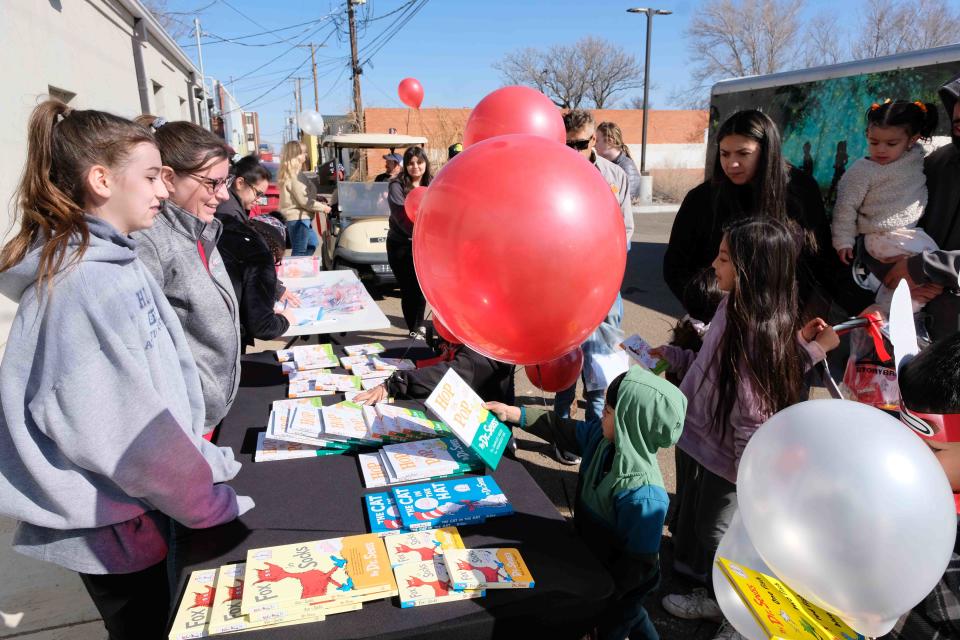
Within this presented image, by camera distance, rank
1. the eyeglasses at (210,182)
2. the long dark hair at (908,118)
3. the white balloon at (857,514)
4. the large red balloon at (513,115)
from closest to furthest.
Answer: the white balloon at (857,514)
the eyeglasses at (210,182)
the large red balloon at (513,115)
the long dark hair at (908,118)

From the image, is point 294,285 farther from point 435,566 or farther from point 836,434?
point 836,434

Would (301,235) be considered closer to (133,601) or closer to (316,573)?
(133,601)

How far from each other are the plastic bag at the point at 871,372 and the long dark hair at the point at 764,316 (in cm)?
34

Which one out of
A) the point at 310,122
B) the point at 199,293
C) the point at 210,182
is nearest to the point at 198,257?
the point at 199,293

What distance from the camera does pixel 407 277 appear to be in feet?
17.5

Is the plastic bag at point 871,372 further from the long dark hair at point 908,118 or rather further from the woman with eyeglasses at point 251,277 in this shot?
the woman with eyeglasses at point 251,277

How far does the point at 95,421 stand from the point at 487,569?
998 mm

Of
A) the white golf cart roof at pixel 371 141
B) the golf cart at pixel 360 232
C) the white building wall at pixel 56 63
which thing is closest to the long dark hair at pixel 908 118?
the white building wall at pixel 56 63

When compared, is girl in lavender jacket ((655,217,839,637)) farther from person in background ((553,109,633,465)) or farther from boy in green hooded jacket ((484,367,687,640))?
person in background ((553,109,633,465))

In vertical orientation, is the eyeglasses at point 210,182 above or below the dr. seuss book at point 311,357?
above

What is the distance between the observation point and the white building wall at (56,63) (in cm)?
574

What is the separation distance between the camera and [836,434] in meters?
0.99

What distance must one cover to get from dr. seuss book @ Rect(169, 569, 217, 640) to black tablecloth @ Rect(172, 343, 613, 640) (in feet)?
0.13

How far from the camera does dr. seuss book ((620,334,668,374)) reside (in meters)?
2.37
